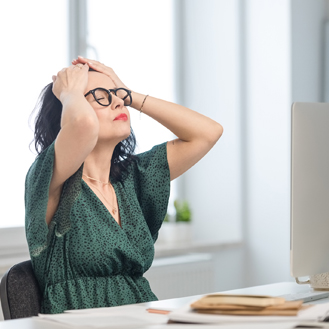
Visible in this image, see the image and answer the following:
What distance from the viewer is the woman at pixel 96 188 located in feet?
4.62

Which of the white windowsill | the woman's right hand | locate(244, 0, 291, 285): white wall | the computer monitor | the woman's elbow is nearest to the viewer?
the computer monitor

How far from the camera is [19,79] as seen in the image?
258 centimetres

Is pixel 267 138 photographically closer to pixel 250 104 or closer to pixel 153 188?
pixel 250 104

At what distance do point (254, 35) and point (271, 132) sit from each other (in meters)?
0.58

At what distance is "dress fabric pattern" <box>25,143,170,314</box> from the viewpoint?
1409 millimetres

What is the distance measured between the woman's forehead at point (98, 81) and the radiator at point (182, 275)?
1.24 m

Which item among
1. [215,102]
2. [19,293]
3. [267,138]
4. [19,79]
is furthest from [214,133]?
[215,102]

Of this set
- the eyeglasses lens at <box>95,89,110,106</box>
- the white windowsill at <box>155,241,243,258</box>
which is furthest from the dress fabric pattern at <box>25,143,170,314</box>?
A: the white windowsill at <box>155,241,243,258</box>

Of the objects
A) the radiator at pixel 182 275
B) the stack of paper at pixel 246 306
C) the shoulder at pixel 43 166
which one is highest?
the shoulder at pixel 43 166

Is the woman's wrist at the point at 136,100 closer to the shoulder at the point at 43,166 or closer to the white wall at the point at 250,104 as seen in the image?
the shoulder at the point at 43,166

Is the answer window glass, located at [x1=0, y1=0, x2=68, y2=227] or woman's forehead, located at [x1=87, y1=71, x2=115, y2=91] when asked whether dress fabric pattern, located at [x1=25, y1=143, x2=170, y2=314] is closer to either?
woman's forehead, located at [x1=87, y1=71, x2=115, y2=91]

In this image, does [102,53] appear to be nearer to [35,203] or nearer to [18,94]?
[18,94]

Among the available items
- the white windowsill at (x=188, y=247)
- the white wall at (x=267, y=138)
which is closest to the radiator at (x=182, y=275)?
the white windowsill at (x=188, y=247)

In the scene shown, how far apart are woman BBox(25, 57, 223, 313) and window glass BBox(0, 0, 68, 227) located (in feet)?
2.98
